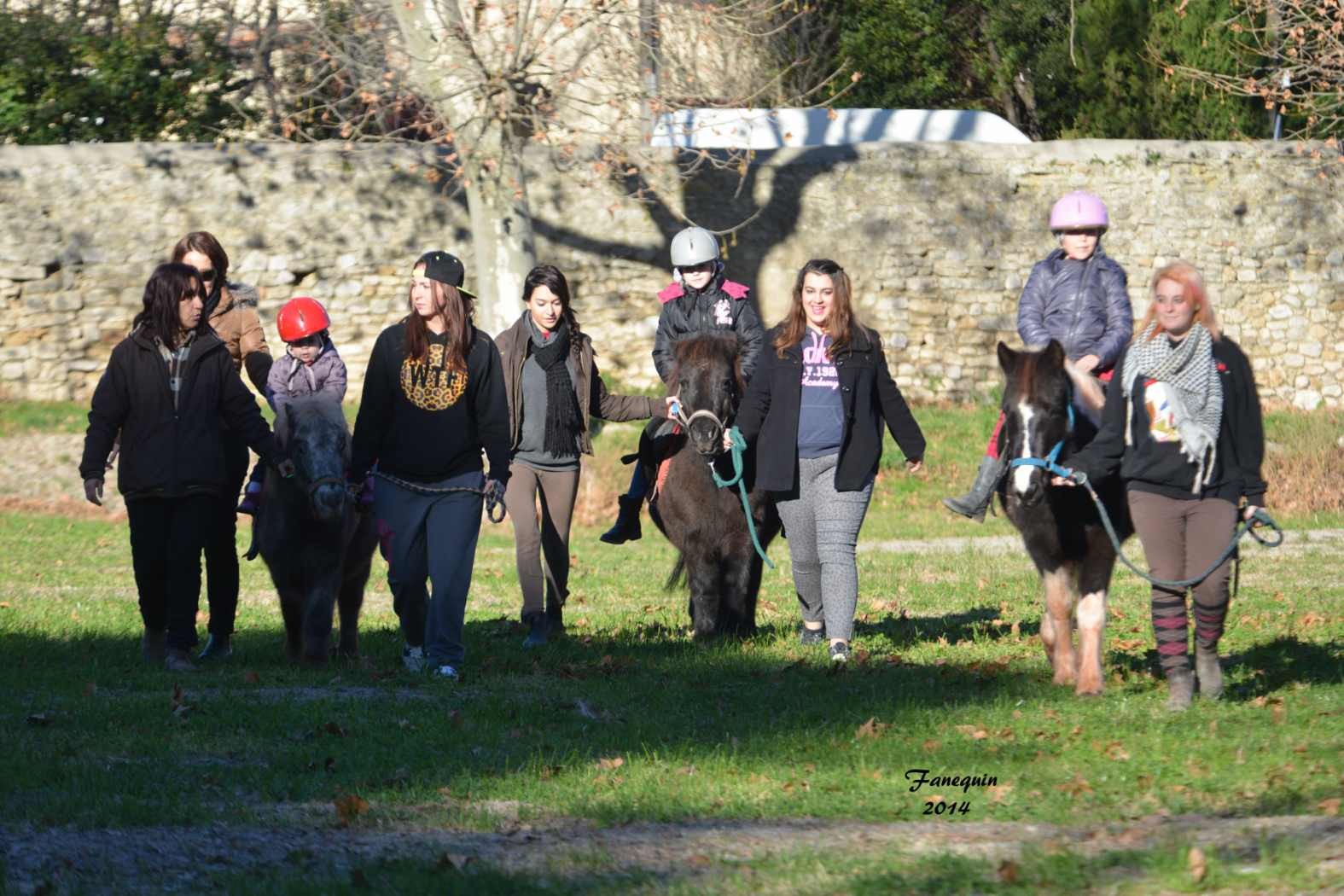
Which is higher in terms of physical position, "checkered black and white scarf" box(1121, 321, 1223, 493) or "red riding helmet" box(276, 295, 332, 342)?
"red riding helmet" box(276, 295, 332, 342)

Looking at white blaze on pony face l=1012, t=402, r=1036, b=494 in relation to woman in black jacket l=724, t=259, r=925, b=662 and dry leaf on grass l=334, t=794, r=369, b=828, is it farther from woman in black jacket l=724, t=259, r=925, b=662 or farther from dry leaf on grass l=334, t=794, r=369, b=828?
dry leaf on grass l=334, t=794, r=369, b=828

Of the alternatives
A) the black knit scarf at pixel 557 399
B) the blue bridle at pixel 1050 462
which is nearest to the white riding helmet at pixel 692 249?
the black knit scarf at pixel 557 399

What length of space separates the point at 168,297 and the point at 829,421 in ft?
11.2

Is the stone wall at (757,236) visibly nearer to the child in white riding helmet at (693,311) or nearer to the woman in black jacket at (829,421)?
the child in white riding helmet at (693,311)

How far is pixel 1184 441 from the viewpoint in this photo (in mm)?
7465

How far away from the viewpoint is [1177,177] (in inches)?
1015

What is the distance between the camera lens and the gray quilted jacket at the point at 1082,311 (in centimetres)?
895

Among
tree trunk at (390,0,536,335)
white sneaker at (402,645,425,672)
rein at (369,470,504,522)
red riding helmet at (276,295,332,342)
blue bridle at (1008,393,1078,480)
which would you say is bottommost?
white sneaker at (402,645,425,672)

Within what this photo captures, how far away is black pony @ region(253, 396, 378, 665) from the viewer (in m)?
8.75

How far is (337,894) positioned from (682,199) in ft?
65.8

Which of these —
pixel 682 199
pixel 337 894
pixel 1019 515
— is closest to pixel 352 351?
pixel 682 199

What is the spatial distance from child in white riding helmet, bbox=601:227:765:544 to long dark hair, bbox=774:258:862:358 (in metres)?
0.62

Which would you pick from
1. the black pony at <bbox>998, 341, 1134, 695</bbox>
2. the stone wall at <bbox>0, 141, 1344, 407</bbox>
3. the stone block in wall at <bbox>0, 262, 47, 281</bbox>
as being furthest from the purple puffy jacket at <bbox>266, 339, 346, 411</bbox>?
the stone block in wall at <bbox>0, 262, 47, 281</bbox>

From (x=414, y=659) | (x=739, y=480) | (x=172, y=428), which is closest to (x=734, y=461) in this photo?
(x=739, y=480)
